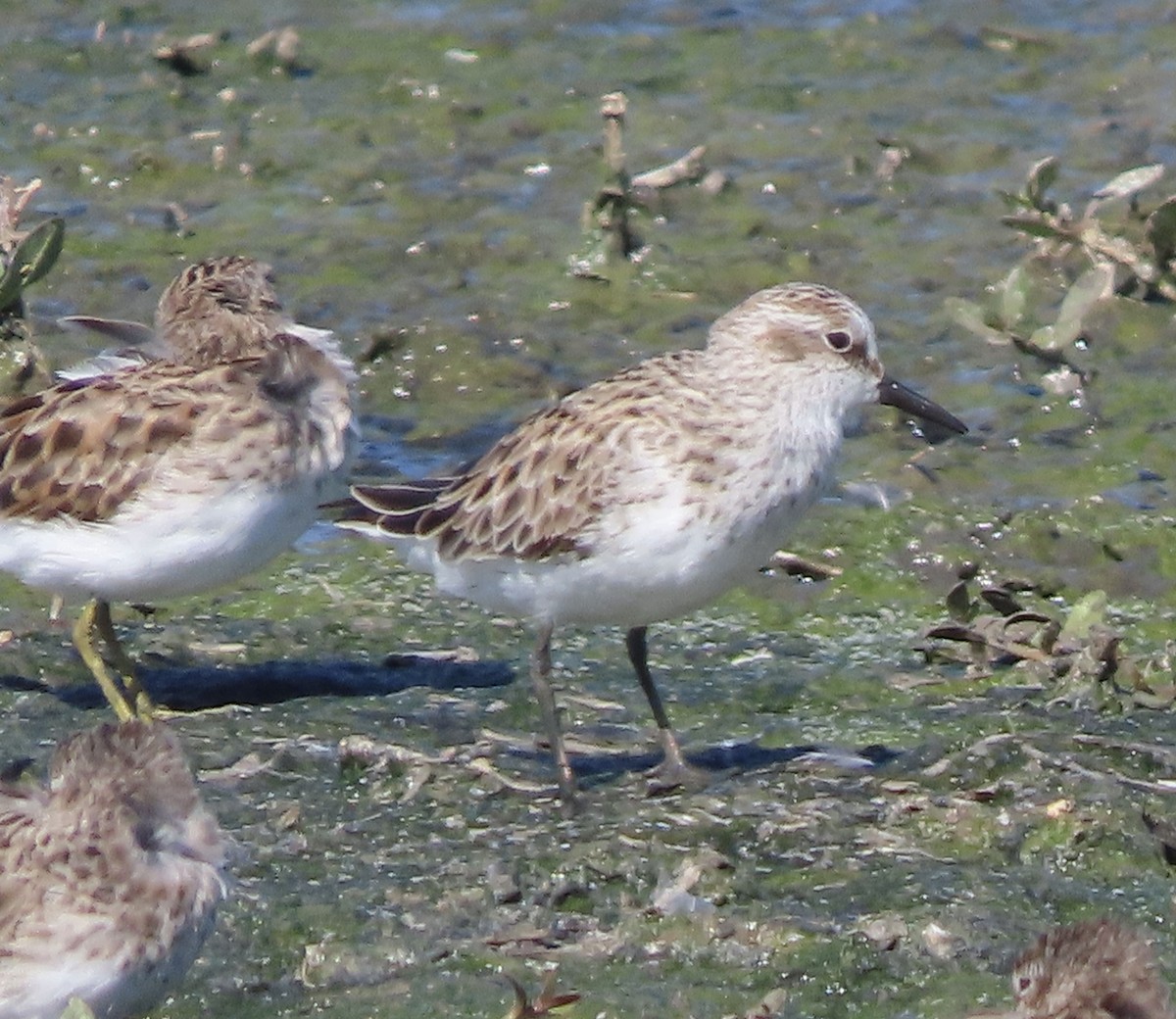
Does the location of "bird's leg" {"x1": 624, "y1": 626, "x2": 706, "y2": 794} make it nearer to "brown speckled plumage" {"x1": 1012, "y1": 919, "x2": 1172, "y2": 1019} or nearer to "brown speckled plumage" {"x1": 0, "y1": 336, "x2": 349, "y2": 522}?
"brown speckled plumage" {"x1": 0, "y1": 336, "x2": 349, "y2": 522}

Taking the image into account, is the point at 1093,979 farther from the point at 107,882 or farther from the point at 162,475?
the point at 162,475

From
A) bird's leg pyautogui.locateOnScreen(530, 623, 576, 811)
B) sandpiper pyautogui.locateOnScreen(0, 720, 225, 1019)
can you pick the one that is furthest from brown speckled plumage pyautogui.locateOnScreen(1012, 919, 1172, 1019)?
bird's leg pyautogui.locateOnScreen(530, 623, 576, 811)

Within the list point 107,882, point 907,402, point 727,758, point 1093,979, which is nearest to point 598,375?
point 907,402

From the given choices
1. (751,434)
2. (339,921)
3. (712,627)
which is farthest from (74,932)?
(712,627)

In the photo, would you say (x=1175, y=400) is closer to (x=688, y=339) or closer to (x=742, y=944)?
(x=688, y=339)

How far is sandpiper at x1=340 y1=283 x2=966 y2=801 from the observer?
7379 mm

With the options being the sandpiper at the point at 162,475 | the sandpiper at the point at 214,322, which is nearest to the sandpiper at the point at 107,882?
the sandpiper at the point at 162,475

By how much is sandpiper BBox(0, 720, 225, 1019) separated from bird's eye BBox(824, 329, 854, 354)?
112 inches

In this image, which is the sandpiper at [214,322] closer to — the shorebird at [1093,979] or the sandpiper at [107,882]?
the sandpiper at [107,882]

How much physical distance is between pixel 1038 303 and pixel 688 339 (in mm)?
1614

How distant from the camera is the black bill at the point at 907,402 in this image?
314 inches

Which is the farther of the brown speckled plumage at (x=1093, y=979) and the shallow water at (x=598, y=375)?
the shallow water at (x=598, y=375)

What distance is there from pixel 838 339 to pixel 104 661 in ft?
8.71

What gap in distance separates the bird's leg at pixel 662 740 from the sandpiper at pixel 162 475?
1.21 metres
